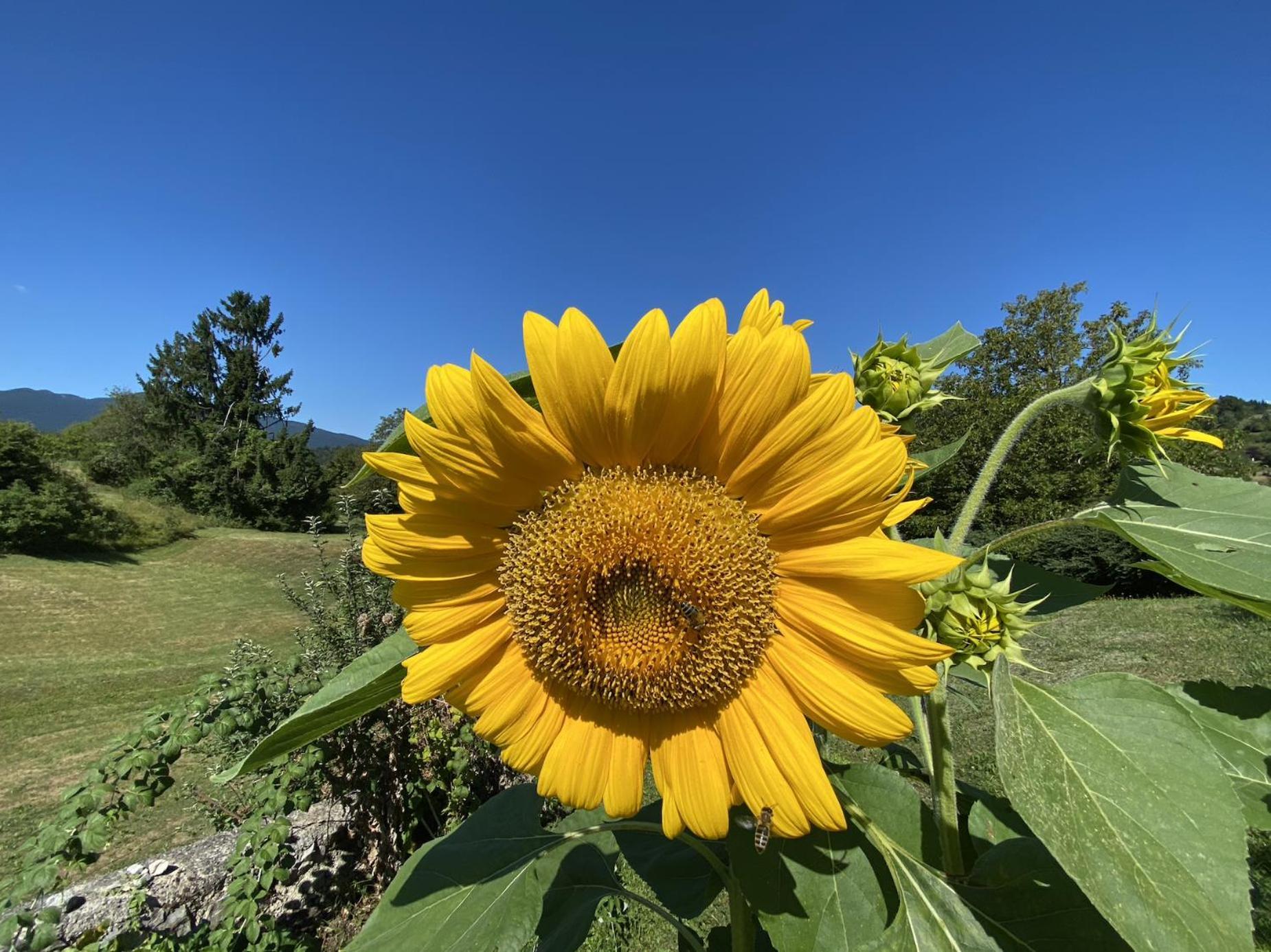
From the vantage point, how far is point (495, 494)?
33.1 inches

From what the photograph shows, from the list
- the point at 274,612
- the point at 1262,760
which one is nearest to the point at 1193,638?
the point at 1262,760

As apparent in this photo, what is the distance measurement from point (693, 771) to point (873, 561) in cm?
34

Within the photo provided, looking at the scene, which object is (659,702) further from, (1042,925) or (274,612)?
(274,612)

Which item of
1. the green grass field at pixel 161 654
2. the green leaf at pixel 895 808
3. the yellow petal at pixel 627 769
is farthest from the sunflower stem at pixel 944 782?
the green grass field at pixel 161 654

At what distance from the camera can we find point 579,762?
2.73 feet

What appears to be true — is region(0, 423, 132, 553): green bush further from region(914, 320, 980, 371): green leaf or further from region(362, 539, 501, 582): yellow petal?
region(914, 320, 980, 371): green leaf

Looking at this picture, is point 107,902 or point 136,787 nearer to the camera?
point 136,787

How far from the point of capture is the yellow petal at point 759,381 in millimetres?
708

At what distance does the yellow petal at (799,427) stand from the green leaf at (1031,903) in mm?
545

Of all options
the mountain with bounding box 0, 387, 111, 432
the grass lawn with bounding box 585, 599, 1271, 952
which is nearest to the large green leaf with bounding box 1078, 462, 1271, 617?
the grass lawn with bounding box 585, 599, 1271, 952

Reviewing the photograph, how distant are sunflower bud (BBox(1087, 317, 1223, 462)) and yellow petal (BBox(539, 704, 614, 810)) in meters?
0.98

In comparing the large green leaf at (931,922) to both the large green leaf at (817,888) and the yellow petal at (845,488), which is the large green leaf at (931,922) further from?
the yellow petal at (845,488)

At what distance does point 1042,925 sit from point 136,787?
3.46 m

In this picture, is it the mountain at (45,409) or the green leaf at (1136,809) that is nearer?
the green leaf at (1136,809)
